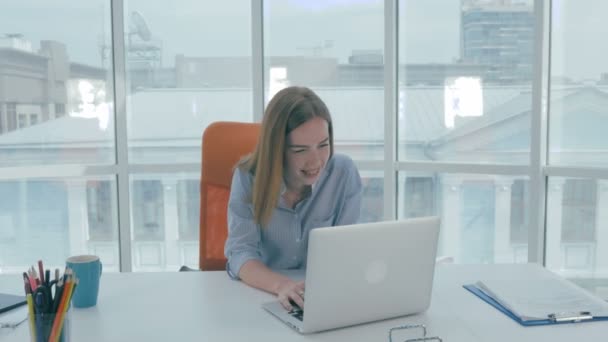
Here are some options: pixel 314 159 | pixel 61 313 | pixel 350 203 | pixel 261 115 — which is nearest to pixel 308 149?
pixel 314 159

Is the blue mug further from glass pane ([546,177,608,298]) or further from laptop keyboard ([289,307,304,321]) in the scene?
glass pane ([546,177,608,298])

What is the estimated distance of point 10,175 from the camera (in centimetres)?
344

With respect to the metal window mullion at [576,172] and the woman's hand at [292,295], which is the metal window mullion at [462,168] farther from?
the woman's hand at [292,295]

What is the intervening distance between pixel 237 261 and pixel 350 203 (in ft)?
1.38

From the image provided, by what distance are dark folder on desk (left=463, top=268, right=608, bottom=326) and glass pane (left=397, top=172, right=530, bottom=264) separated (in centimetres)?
184

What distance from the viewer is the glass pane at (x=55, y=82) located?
3.42 meters

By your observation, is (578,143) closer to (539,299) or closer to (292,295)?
(539,299)

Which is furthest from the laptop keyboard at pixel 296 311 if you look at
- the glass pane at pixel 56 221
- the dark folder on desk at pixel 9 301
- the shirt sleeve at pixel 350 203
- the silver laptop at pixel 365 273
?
the glass pane at pixel 56 221

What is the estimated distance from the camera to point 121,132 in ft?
11.6

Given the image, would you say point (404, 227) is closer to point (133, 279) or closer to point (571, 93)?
point (133, 279)

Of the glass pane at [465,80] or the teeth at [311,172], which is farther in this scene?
the glass pane at [465,80]

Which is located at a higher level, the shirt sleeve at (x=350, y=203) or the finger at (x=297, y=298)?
the shirt sleeve at (x=350, y=203)

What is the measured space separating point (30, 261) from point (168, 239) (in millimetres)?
809

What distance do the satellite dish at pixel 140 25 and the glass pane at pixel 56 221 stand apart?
33.9 inches
